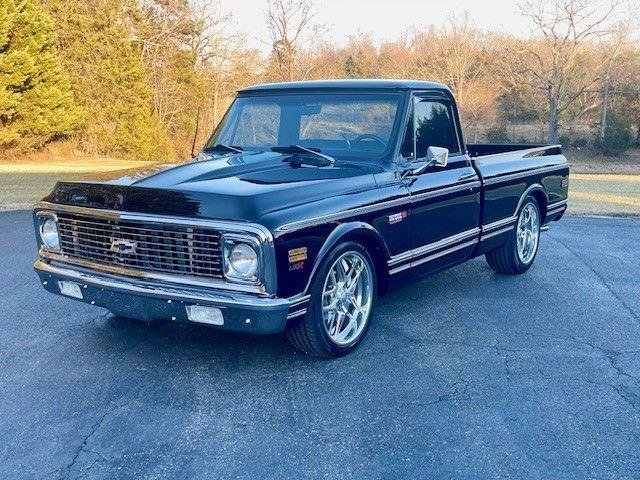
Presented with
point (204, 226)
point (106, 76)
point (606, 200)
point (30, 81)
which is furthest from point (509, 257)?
point (106, 76)

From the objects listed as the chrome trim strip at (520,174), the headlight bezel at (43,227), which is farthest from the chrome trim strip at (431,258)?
the headlight bezel at (43,227)

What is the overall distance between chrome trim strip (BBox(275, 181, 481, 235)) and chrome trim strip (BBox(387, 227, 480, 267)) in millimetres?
379

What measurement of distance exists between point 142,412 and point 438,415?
1.63 metres

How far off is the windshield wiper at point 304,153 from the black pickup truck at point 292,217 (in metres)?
0.02

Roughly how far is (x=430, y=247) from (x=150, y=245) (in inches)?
89.0

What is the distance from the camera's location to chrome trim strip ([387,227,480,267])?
471cm

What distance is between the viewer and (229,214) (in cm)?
362

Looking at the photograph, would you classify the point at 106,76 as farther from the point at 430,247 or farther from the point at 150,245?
the point at 150,245

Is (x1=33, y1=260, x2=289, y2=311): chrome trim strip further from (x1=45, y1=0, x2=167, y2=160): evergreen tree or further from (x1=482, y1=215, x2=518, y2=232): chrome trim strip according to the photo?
(x1=45, y1=0, x2=167, y2=160): evergreen tree

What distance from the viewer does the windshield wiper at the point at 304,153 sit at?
15.5 feet

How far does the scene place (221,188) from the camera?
12.6 feet

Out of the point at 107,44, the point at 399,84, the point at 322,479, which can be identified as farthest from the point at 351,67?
the point at 322,479

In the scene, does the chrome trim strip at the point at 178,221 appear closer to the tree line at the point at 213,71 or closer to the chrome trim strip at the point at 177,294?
the chrome trim strip at the point at 177,294

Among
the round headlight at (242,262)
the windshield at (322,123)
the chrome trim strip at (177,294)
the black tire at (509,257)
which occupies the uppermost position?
the windshield at (322,123)
